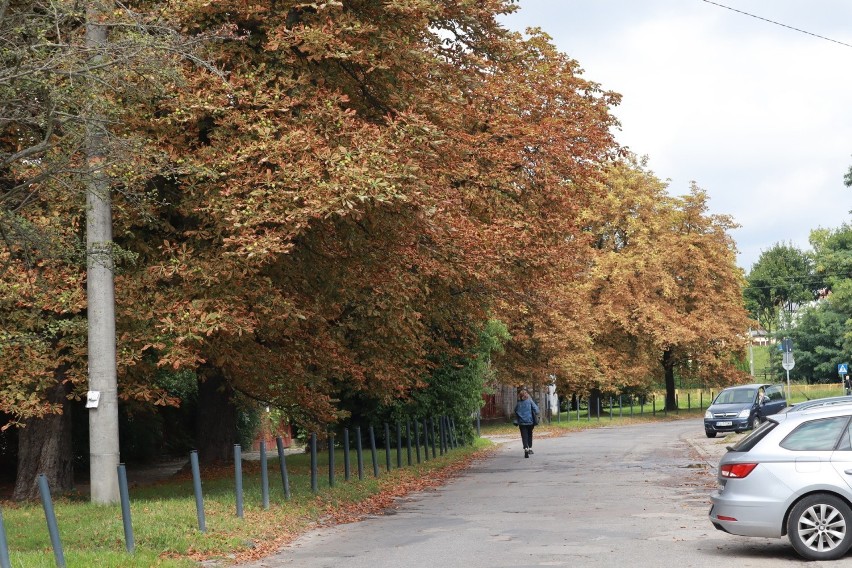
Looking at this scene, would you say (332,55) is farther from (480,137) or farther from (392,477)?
(392,477)

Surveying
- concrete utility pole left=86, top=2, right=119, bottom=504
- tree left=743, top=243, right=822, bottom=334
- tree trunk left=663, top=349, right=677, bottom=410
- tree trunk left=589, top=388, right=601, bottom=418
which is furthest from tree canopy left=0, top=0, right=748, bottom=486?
tree left=743, top=243, right=822, bottom=334

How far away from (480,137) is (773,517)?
13237 millimetres

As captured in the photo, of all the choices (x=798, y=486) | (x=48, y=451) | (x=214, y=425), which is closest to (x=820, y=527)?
(x=798, y=486)

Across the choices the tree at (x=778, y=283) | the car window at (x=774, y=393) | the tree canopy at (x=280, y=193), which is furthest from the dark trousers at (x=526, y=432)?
the tree at (x=778, y=283)

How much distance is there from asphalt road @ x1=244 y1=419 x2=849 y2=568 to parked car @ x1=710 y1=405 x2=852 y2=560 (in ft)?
0.93

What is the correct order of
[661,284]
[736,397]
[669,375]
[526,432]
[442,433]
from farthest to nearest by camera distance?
[669,375], [661,284], [736,397], [442,433], [526,432]

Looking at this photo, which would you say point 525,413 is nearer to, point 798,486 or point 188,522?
point 188,522

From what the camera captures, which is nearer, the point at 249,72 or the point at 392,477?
the point at 249,72

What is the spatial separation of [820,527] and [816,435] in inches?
34.7

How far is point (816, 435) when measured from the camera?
1084 cm

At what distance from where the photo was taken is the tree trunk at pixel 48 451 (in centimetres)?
1833

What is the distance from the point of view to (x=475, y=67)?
23.2 meters

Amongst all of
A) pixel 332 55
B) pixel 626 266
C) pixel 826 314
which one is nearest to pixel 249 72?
pixel 332 55

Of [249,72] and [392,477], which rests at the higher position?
[249,72]
